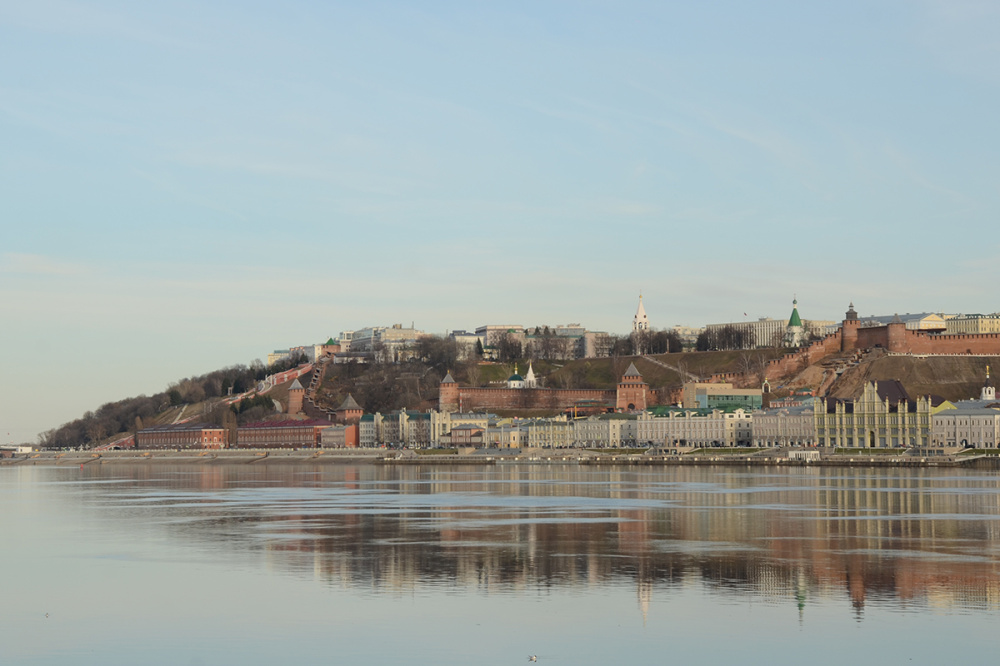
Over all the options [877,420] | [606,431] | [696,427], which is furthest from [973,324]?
[877,420]

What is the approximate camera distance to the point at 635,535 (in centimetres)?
3039

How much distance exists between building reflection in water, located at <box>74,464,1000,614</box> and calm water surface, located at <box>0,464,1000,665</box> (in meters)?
0.11

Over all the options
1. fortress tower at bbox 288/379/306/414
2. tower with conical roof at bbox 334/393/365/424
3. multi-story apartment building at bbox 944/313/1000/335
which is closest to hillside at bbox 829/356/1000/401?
multi-story apartment building at bbox 944/313/1000/335

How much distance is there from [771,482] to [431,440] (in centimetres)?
6238

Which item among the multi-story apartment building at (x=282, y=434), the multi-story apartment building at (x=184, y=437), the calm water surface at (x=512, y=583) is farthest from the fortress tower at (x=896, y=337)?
the calm water surface at (x=512, y=583)

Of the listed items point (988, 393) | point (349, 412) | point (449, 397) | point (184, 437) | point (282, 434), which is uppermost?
point (449, 397)

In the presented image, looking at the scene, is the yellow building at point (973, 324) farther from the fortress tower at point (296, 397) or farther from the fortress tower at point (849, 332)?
the fortress tower at point (296, 397)

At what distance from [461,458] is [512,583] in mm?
77391

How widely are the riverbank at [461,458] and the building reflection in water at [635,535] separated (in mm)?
17493

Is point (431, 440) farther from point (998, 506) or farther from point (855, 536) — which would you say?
point (855, 536)

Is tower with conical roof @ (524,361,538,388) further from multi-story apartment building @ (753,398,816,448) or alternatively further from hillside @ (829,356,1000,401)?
multi-story apartment building @ (753,398,816,448)

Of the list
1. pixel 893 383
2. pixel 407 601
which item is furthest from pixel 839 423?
pixel 407 601

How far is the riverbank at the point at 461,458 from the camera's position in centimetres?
7438

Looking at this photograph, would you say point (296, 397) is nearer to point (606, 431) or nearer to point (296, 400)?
point (296, 400)
